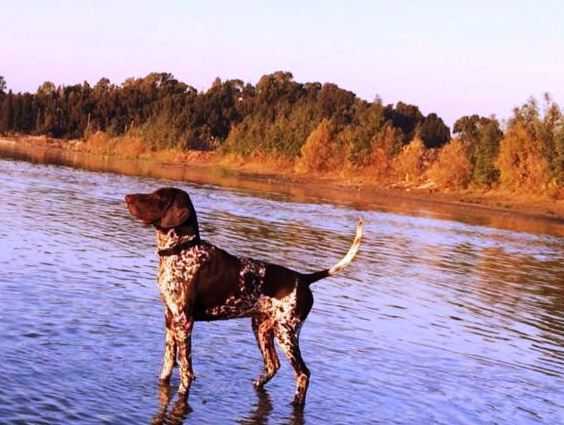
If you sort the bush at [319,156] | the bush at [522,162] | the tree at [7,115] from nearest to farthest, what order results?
the bush at [522,162] → the bush at [319,156] → the tree at [7,115]

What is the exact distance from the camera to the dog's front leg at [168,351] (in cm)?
899

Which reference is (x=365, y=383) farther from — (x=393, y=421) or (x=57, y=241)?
(x=57, y=241)

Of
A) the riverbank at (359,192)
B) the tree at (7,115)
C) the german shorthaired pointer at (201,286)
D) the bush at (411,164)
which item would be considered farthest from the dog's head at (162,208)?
the tree at (7,115)

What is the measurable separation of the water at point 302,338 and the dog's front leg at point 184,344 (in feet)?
0.49

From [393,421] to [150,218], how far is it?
2.99 m

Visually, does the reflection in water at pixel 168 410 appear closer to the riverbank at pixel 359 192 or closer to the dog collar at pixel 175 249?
the dog collar at pixel 175 249

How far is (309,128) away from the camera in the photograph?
313ft

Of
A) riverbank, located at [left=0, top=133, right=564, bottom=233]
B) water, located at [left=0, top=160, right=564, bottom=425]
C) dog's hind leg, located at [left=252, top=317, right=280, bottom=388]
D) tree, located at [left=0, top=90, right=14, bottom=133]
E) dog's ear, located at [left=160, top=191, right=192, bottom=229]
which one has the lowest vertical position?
water, located at [left=0, top=160, right=564, bottom=425]

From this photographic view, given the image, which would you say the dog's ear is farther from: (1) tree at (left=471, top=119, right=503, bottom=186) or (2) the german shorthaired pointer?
(1) tree at (left=471, top=119, right=503, bottom=186)

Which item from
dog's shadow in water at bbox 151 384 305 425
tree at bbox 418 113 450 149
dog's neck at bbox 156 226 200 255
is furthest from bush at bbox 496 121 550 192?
dog's neck at bbox 156 226 200 255

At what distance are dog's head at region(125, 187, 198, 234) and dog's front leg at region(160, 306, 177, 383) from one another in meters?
0.84

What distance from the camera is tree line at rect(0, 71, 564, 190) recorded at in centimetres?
6719

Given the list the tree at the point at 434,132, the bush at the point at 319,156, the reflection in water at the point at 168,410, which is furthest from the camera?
the tree at the point at 434,132

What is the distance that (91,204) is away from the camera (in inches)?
1205
